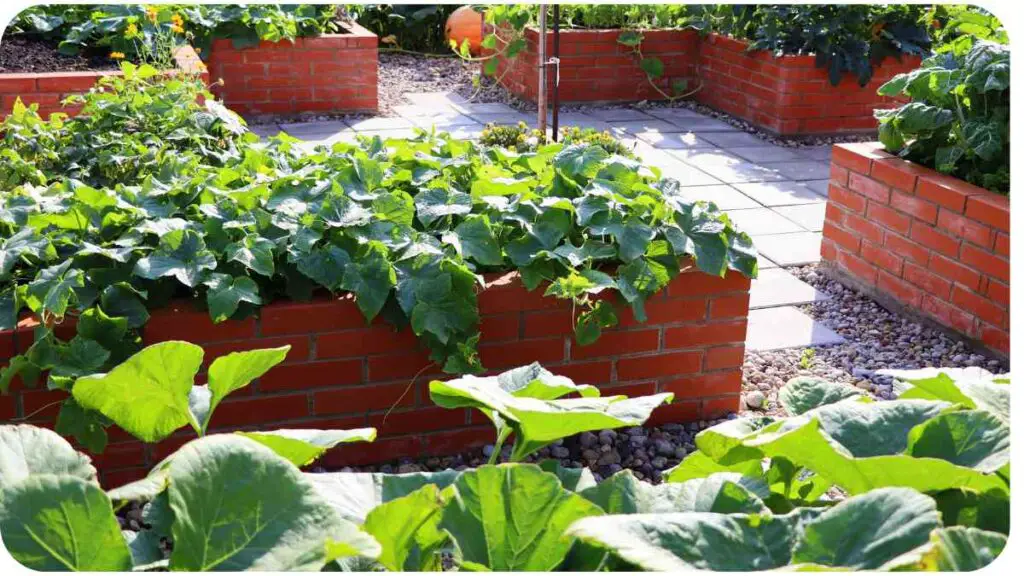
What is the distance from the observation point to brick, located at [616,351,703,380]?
2822 millimetres

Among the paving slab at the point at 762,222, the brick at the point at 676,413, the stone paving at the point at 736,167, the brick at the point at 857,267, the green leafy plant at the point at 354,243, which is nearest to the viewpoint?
the green leafy plant at the point at 354,243

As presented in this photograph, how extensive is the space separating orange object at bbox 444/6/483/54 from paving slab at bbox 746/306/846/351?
5343 millimetres

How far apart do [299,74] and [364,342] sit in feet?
14.6

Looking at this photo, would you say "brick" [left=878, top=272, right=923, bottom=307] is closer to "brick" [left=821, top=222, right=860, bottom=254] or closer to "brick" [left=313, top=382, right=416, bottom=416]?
"brick" [left=821, top=222, right=860, bottom=254]

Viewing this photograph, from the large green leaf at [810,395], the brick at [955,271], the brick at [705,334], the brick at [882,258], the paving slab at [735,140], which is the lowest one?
the paving slab at [735,140]

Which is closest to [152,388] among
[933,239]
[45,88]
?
[933,239]

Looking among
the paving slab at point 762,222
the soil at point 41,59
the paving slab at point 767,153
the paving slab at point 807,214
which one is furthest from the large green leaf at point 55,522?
the paving slab at point 767,153

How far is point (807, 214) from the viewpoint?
4984mm

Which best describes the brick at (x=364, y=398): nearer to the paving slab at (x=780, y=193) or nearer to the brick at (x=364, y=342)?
the brick at (x=364, y=342)

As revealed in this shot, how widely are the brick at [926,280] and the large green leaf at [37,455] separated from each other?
325 cm

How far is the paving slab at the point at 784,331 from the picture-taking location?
11.6ft

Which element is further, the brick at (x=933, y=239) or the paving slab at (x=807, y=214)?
the paving slab at (x=807, y=214)

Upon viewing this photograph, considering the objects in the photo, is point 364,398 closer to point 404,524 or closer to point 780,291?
point 404,524

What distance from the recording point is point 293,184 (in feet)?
8.93
